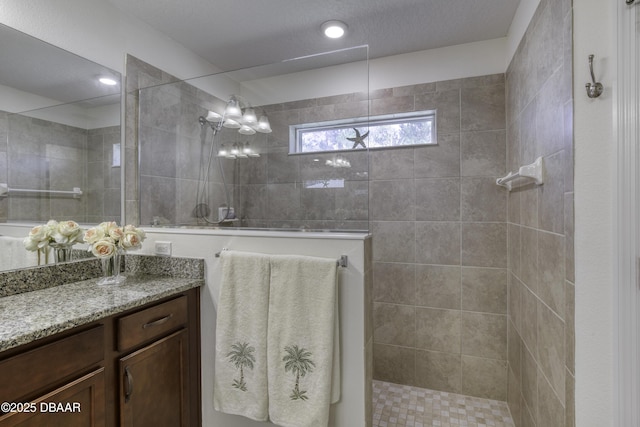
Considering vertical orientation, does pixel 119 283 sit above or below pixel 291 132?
below

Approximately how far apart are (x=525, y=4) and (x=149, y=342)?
2545 mm

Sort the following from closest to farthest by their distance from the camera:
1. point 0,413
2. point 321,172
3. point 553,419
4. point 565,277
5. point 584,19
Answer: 1. point 0,413
2. point 584,19
3. point 565,277
4. point 553,419
5. point 321,172

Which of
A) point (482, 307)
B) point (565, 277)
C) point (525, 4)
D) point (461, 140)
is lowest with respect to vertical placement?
point (482, 307)

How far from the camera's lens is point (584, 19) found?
1.06 m

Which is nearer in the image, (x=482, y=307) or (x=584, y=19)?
(x=584, y=19)

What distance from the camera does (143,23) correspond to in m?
1.93

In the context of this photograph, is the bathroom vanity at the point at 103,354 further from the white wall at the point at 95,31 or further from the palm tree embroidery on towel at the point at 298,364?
the white wall at the point at 95,31

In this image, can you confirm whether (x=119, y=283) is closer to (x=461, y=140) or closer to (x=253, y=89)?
(x=253, y=89)

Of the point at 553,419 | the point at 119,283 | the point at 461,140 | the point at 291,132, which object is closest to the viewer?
the point at 553,419

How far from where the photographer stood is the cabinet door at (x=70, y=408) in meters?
0.95

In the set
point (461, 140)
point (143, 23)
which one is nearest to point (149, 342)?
point (143, 23)

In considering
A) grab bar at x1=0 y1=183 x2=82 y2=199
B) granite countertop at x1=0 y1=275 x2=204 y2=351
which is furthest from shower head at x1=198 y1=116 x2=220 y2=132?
granite countertop at x1=0 y1=275 x2=204 y2=351

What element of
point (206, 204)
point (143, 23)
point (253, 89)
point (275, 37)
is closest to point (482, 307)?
point (206, 204)

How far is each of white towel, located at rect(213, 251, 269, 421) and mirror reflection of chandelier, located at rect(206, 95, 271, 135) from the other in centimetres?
98
